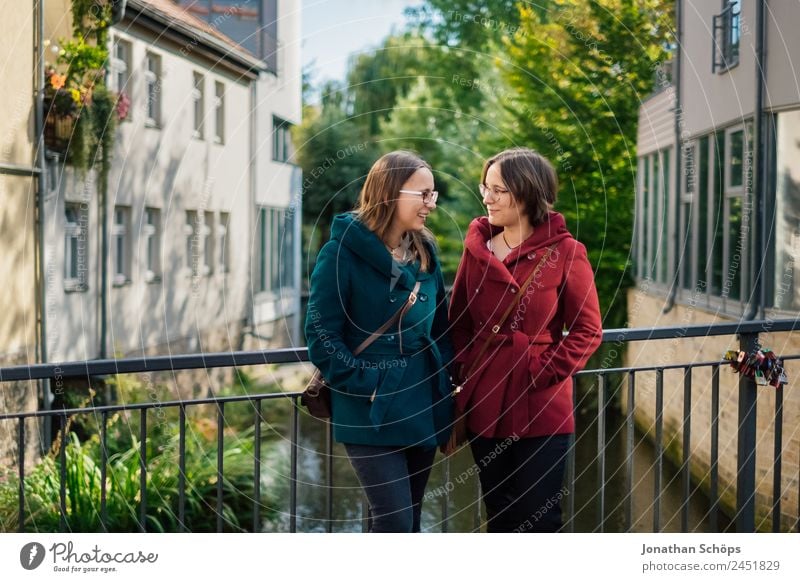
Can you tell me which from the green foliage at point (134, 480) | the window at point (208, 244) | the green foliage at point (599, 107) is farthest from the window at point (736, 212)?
the window at point (208, 244)

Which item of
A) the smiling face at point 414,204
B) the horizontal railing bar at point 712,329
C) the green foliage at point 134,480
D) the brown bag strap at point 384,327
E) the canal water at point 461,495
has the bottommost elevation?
the canal water at point 461,495

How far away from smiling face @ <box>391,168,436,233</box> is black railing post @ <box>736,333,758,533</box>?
1.61 meters

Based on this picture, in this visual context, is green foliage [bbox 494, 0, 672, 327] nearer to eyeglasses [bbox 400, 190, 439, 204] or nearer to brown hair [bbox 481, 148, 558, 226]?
brown hair [bbox 481, 148, 558, 226]

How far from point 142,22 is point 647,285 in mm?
8914

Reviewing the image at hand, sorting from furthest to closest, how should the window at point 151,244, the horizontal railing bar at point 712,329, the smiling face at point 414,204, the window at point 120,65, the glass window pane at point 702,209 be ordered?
the window at point 151,244
the window at point 120,65
the glass window pane at point 702,209
the horizontal railing bar at point 712,329
the smiling face at point 414,204

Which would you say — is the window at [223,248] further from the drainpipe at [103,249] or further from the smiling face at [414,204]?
the smiling face at [414,204]

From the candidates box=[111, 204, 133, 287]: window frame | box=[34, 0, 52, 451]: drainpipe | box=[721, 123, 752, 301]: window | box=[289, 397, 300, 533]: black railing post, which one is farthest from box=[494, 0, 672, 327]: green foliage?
box=[289, 397, 300, 533]: black railing post

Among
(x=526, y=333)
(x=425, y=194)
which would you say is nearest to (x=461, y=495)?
(x=526, y=333)

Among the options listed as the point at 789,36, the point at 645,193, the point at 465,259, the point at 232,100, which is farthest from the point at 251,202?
the point at 465,259

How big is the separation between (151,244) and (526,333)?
606 inches

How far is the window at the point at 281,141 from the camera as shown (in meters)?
25.0

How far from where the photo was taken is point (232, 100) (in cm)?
2094

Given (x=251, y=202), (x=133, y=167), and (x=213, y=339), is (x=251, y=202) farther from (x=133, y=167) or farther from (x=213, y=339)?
(x=133, y=167)

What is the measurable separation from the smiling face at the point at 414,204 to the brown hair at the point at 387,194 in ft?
0.04
